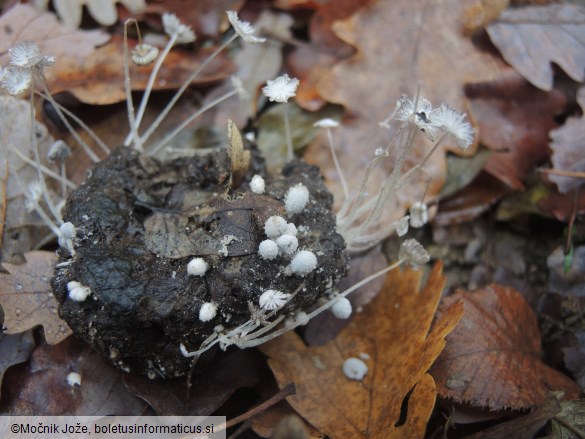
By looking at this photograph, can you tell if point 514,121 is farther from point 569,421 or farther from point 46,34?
point 46,34

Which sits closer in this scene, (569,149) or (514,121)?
(569,149)

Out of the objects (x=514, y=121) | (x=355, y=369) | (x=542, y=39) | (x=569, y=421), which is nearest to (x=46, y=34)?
(x=355, y=369)

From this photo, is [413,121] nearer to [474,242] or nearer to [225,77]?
[474,242]

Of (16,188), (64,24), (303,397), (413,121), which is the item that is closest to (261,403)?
(303,397)

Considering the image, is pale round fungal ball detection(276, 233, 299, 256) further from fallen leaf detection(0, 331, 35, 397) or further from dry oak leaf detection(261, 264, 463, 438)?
fallen leaf detection(0, 331, 35, 397)

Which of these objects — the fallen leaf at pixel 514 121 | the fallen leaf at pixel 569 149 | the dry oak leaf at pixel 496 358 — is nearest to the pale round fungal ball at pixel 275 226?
the dry oak leaf at pixel 496 358

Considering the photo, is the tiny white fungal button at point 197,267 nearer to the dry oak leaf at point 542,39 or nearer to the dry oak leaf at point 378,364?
the dry oak leaf at point 378,364
